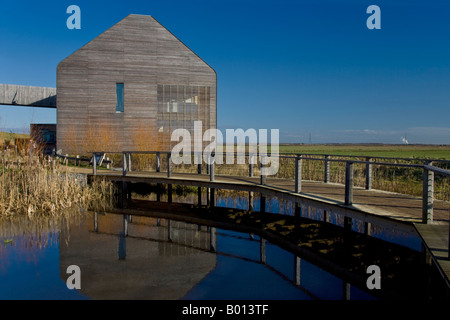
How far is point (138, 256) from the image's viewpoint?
7.46m

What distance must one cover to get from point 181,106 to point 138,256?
1673cm

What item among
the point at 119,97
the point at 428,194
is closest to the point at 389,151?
the point at 119,97

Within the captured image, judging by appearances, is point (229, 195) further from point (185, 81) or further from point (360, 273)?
point (185, 81)

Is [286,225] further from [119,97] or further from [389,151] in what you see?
[389,151]

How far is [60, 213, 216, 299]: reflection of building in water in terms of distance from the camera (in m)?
5.73

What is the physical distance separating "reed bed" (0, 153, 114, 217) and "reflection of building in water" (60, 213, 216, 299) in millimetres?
1190

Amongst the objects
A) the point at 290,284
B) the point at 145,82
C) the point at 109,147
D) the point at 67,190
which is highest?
the point at 145,82

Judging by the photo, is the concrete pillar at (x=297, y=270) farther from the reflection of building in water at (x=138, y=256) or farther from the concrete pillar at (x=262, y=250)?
the reflection of building in water at (x=138, y=256)

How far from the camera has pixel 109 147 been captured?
882 inches

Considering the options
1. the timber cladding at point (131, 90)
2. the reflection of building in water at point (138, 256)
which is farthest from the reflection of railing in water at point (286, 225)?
the timber cladding at point (131, 90)

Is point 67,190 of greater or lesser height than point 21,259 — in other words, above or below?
above

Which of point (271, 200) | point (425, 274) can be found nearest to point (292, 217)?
point (271, 200)
